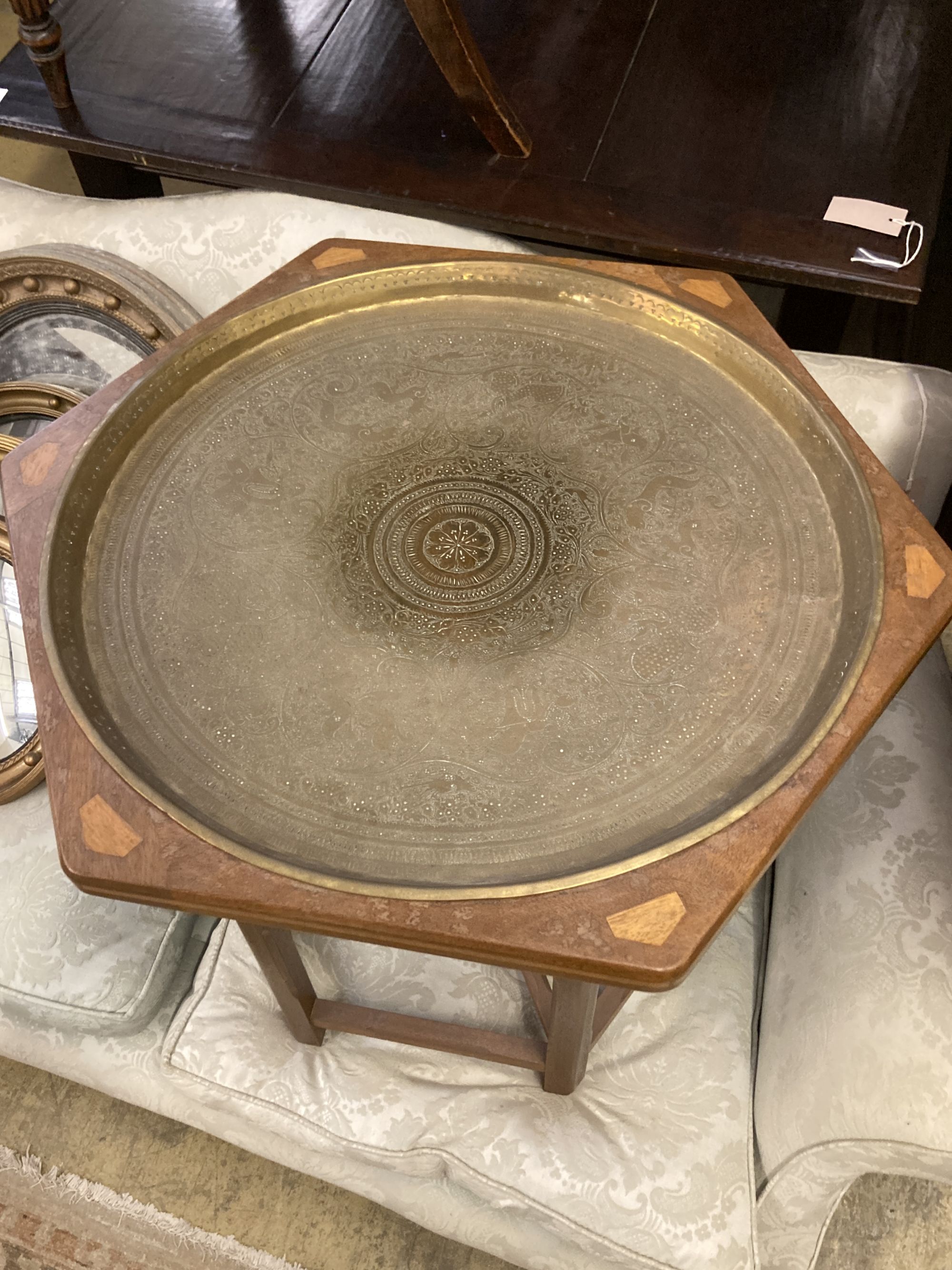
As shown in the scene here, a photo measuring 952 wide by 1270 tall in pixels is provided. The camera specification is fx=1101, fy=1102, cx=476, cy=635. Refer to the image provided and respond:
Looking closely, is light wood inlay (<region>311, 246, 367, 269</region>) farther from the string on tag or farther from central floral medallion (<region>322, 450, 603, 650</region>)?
the string on tag

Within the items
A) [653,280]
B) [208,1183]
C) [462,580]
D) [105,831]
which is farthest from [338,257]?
[208,1183]

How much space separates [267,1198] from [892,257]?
169 centimetres

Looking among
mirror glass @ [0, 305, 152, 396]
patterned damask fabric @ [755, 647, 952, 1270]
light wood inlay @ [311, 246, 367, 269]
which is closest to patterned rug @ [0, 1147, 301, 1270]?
patterned damask fabric @ [755, 647, 952, 1270]

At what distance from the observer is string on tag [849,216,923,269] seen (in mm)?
1688

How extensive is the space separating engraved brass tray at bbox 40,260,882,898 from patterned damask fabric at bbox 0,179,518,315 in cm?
46

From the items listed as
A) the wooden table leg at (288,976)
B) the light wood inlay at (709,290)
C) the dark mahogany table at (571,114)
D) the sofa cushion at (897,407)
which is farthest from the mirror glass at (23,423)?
the sofa cushion at (897,407)

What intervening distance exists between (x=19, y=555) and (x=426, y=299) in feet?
1.90

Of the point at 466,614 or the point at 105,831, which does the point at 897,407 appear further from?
the point at 105,831

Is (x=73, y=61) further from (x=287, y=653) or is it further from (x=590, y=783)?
(x=590, y=783)

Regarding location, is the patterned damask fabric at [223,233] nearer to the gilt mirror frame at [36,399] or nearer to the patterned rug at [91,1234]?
the gilt mirror frame at [36,399]

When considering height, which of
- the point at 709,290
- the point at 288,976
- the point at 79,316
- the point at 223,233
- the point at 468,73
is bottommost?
the point at 288,976

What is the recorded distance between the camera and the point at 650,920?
0.88 m

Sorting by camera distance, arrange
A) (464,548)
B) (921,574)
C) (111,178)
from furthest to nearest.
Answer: (111,178) → (464,548) → (921,574)

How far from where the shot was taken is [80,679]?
1042mm
